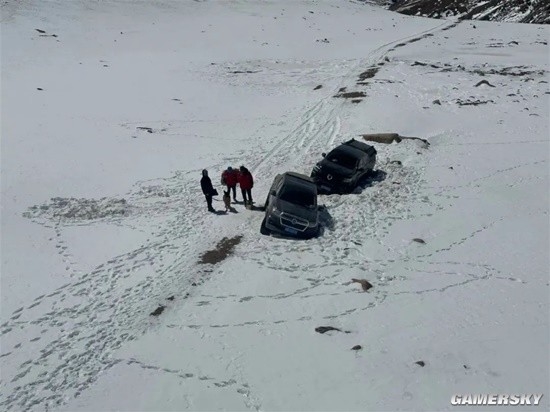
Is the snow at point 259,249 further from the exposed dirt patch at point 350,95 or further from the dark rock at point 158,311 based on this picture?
the exposed dirt patch at point 350,95

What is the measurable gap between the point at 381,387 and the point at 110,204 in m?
13.5

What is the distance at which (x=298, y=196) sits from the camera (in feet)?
60.6

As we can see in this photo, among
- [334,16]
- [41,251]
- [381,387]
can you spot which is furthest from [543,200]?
[334,16]

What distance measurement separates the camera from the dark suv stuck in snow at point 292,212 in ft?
58.6

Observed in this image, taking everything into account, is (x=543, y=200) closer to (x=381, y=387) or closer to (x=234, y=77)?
(x=381, y=387)

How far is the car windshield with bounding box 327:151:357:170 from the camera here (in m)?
22.2

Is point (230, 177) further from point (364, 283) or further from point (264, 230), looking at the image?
point (364, 283)

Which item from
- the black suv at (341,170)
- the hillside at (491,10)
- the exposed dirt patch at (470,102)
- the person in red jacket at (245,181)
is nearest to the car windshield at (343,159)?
the black suv at (341,170)

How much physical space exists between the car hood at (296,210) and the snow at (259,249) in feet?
3.05

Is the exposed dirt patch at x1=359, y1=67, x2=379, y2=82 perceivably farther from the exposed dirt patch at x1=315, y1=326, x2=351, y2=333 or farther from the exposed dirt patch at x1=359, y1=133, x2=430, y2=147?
the exposed dirt patch at x1=315, y1=326, x2=351, y2=333

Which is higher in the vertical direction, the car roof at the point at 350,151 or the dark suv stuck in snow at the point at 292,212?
the car roof at the point at 350,151

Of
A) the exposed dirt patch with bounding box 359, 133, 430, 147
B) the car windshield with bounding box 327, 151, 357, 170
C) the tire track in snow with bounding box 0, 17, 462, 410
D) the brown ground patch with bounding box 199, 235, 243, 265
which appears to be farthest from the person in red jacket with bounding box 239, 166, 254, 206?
the exposed dirt patch with bounding box 359, 133, 430, 147

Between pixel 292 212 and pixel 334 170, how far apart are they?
15.9 ft

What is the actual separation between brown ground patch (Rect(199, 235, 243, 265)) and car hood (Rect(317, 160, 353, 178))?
587 centimetres
